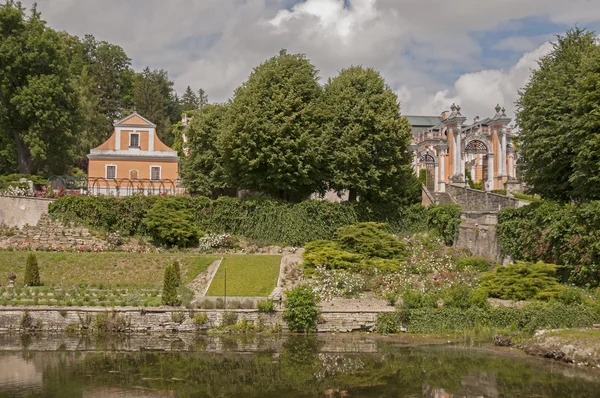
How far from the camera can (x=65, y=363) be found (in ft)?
55.9

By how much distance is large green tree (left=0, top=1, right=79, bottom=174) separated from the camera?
3919cm

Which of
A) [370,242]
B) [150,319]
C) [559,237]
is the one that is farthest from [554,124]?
[150,319]

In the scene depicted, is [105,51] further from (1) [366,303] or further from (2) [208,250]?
(1) [366,303]

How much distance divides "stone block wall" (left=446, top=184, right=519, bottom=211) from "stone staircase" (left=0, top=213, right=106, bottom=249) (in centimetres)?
2302

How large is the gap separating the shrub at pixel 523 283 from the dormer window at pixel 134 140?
28.9m

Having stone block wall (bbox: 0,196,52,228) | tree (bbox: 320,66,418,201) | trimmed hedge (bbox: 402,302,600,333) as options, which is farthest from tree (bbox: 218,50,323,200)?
trimmed hedge (bbox: 402,302,600,333)

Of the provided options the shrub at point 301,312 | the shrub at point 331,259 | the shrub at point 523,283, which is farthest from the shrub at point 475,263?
the shrub at point 301,312

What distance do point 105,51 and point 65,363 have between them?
60.8 m

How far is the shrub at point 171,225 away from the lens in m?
31.9

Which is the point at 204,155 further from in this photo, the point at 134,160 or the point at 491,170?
the point at 491,170

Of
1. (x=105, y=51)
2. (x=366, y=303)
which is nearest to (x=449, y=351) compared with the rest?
(x=366, y=303)

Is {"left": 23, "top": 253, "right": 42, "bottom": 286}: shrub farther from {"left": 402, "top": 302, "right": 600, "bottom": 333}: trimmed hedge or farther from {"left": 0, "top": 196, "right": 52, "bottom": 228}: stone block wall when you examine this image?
{"left": 402, "top": 302, "right": 600, "bottom": 333}: trimmed hedge

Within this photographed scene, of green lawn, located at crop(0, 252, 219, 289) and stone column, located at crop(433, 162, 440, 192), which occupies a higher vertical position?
stone column, located at crop(433, 162, 440, 192)

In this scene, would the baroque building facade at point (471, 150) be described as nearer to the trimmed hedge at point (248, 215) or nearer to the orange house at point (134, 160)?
the trimmed hedge at point (248, 215)
